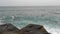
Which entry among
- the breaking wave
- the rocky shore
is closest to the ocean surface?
the breaking wave

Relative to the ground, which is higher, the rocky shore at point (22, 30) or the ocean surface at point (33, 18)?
the rocky shore at point (22, 30)

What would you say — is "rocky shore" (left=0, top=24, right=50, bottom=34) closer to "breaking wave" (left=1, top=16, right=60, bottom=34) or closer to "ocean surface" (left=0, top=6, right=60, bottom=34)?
"ocean surface" (left=0, top=6, right=60, bottom=34)

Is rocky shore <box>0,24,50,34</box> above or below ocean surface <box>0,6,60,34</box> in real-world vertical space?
above

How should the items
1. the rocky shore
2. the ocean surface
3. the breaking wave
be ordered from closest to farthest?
the rocky shore
the breaking wave
the ocean surface

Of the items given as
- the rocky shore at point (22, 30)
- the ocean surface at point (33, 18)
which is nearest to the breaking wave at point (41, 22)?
the ocean surface at point (33, 18)

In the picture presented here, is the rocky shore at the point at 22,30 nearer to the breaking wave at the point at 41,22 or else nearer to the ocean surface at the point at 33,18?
the ocean surface at the point at 33,18

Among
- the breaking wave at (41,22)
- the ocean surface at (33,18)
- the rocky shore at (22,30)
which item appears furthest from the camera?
the ocean surface at (33,18)

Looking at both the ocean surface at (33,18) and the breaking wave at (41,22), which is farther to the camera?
the ocean surface at (33,18)

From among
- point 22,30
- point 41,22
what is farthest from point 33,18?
point 22,30

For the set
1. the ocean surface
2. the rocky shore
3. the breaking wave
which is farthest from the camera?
the ocean surface

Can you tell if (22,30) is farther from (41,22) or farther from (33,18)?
(33,18)

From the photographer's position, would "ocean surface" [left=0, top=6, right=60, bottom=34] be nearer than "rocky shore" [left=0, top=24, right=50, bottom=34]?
No

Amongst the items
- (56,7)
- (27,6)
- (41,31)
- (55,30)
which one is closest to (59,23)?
(55,30)

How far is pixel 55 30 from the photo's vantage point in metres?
9.73
